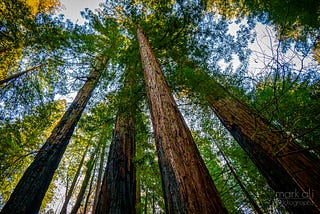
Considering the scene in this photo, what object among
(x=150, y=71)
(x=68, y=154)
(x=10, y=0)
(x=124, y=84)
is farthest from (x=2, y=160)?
(x=68, y=154)

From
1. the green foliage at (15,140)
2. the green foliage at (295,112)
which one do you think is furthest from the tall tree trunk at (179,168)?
the green foliage at (15,140)

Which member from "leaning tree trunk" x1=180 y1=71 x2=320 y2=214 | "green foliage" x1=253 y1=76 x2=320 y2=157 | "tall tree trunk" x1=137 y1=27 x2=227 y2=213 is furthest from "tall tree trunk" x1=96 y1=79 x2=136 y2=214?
"green foliage" x1=253 y1=76 x2=320 y2=157

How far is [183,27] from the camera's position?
413 centimetres

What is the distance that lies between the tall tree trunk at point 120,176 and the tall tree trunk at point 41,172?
165cm

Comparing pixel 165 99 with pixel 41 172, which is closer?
pixel 165 99

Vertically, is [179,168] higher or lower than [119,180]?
lower

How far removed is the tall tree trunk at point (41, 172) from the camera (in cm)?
330

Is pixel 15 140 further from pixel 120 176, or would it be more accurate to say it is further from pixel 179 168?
pixel 179 168

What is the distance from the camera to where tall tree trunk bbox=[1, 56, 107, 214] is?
330 centimetres

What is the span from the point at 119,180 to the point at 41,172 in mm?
2158

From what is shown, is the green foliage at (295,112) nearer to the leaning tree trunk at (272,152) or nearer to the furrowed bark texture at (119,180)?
the leaning tree trunk at (272,152)

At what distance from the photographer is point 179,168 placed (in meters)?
1.15

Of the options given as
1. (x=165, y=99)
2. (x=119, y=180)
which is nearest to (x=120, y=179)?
(x=119, y=180)

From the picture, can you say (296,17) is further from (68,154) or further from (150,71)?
(68,154)
